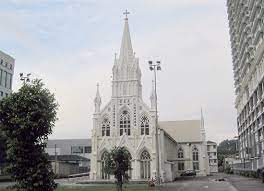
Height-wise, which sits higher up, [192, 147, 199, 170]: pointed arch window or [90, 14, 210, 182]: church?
[90, 14, 210, 182]: church

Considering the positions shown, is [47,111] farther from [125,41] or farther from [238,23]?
[238,23]

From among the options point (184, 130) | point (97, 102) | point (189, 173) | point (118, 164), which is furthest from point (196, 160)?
point (118, 164)

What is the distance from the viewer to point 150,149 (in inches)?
2680

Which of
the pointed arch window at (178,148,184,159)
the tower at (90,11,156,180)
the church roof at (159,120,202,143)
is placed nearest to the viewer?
the tower at (90,11,156,180)

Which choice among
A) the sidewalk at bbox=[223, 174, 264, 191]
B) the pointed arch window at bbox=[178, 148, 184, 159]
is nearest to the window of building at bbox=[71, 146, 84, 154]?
the pointed arch window at bbox=[178, 148, 184, 159]

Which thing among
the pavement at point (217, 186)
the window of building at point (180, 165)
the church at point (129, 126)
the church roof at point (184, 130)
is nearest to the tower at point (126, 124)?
the church at point (129, 126)

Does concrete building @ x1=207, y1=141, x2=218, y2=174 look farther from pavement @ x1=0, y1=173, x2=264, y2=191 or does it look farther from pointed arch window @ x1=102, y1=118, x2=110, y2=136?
pavement @ x1=0, y1=173, x2=264, y2=191

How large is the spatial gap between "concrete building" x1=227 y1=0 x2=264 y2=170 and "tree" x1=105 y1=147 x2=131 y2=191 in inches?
1310

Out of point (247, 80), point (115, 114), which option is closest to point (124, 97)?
point (115, 114)

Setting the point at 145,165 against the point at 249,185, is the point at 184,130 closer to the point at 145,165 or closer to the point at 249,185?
the point at 145,165

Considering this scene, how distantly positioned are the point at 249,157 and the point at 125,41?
36.4 meters

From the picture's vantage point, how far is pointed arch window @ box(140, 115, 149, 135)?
6962cm

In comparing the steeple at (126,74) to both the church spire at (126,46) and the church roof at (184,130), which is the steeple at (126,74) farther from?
the church roof at (184,130)

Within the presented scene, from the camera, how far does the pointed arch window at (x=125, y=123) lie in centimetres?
7075
